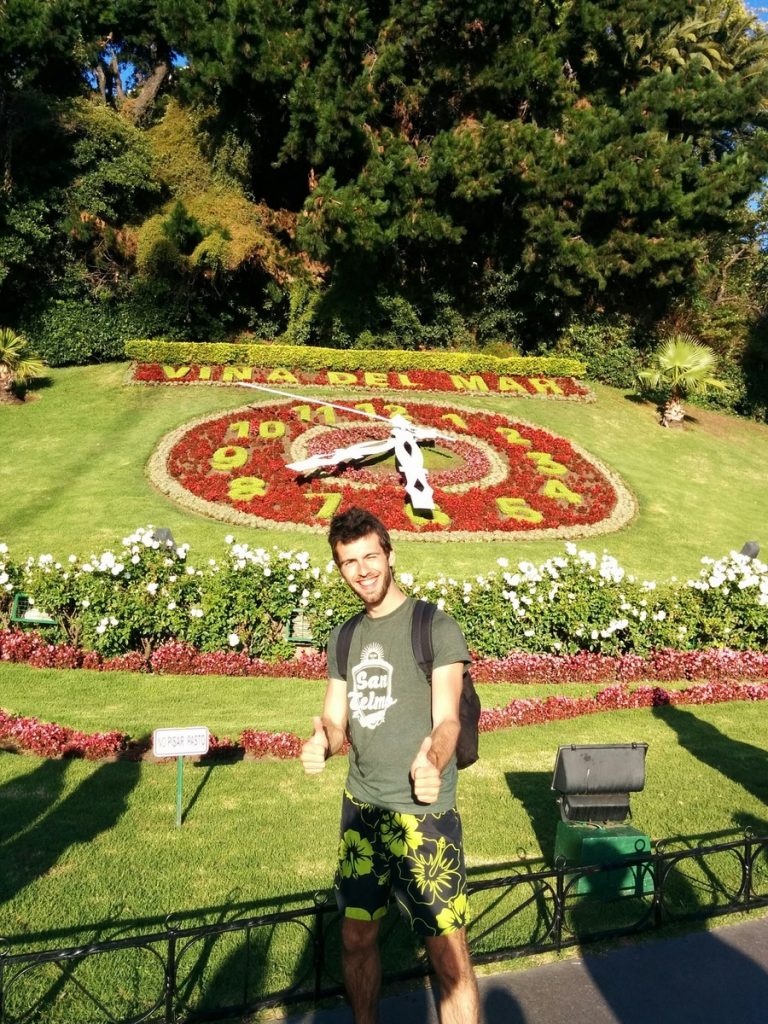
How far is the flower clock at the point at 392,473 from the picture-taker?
51.7ft

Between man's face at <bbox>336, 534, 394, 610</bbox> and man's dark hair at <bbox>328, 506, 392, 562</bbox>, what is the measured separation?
19mm

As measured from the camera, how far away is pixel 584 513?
17062mm

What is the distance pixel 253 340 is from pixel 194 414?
382 inches

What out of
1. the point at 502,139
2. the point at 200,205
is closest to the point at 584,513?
the point at 502,139

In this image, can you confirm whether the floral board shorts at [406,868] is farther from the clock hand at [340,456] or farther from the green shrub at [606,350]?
the green shrub at [606,350]

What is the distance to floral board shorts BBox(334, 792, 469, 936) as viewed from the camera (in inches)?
123

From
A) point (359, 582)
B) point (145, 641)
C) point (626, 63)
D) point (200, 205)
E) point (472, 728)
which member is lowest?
point (145, 641)

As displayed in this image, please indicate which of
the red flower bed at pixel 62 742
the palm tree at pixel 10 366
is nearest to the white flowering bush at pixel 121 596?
the red flower bed at pixel 62 742

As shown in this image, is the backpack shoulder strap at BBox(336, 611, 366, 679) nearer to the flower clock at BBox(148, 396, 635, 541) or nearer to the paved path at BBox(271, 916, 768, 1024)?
the paved path at BBox(271, 916, 768, 1024)

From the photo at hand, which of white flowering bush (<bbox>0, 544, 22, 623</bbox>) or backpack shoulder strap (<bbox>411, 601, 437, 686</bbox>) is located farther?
white flowering bush (<bbox>0, 544, 22, 623</bbox>)

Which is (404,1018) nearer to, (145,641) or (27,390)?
(145,641)

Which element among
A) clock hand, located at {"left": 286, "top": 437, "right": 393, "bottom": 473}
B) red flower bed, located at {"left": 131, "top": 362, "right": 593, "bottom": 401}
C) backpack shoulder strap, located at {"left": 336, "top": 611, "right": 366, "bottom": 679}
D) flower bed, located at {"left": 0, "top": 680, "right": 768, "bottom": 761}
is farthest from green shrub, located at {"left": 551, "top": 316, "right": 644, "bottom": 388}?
backpack shoulder strap, located at {"left": 336, "top": 611, "right": 366, "bottom": 679}

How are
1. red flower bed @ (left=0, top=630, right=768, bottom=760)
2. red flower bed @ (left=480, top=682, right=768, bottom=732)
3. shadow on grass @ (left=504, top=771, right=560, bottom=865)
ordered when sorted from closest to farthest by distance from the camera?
shadow on grass @ (left=504, top=771, right=560, bottom=865) < red flower bed @ (left=480, top=682, right=768, bottom=732) < red flower bed @ (left=0, top=630, right=768, bottom=760)

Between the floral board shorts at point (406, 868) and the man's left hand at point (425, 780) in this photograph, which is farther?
the floral board shorts at point (406, 868)
